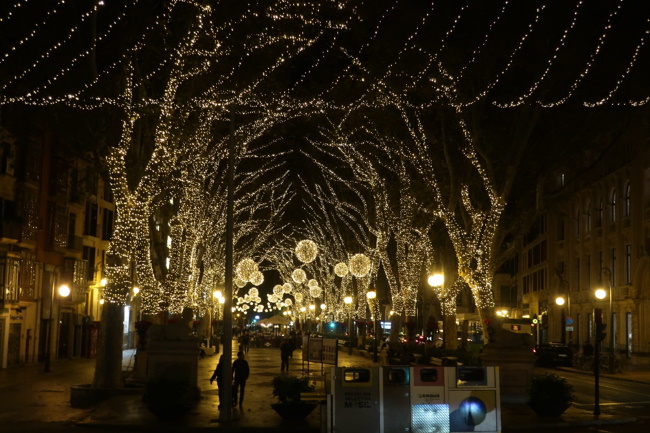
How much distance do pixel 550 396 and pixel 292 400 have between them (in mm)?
6369

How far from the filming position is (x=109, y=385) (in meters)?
26.3

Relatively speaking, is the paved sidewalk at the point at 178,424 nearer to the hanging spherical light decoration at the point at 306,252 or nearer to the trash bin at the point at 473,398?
the trash bin at the point at 473,398

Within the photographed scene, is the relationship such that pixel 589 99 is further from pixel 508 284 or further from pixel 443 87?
pixel 508 284

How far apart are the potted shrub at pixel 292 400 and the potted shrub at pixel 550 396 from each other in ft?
18.4

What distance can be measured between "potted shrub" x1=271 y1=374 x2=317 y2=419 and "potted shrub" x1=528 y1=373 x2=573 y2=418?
562 cm

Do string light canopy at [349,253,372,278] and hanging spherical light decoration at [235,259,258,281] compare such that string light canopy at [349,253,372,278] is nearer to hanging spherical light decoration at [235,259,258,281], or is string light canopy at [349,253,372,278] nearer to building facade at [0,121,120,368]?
hanging spherical light decoration at [235,259,258,281]

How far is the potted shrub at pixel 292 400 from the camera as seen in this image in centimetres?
2119

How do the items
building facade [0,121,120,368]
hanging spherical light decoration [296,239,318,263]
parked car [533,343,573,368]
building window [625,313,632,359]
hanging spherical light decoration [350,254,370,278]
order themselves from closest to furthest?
building facade [0,121,120,368]
hanging spherical light decoration [350,254,370,278]
hanging spherical light decoration [296,239,318,263]
parked car [533,343,573,368]
building window [625,313,632,359]

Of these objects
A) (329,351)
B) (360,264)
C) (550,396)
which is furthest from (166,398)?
(360,264)

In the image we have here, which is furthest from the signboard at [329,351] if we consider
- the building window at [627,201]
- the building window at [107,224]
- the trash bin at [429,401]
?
the building window at [107,224]

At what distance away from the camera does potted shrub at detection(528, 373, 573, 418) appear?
21938 millimetres

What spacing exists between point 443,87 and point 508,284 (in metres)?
74.7

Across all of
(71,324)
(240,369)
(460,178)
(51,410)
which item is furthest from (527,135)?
(71,324)

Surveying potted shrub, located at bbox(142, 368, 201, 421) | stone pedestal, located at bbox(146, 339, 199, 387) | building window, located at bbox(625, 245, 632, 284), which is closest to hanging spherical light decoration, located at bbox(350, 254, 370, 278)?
building window, located at bbox(625, 245, 632, 284)
